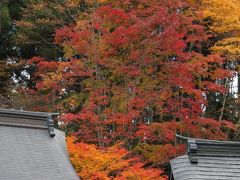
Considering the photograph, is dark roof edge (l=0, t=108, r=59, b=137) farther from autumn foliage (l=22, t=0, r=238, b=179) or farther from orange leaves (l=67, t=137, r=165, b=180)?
autumn foliage (l=22, t=0, r=238, b=179)

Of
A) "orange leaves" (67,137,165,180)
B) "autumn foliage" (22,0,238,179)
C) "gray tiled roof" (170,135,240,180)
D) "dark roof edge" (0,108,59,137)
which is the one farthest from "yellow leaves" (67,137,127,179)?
"gray tiled roof" (170,135,240,180)

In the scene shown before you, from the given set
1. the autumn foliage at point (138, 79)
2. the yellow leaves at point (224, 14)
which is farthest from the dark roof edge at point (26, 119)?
the yellow leaves at point (224, 14)

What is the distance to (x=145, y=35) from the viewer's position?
53.5ft

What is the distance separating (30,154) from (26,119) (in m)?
1.66

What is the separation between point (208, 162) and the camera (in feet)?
35.0

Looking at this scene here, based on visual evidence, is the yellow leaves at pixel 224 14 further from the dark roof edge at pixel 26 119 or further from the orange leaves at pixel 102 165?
the dark roof edge at pixel 26 119

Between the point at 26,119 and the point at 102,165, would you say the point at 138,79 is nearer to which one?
the point at 102,165

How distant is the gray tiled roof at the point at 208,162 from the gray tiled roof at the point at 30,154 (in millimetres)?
2486

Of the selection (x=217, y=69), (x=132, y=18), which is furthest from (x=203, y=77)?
(x=132, y=18)

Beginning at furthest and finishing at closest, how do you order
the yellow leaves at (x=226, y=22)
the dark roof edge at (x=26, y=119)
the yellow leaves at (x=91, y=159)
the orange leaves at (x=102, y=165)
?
the yellow leaves at (x=226, y=22)
the yellow leaves at (x=91, y=159)
the orange leaves at (x=102, y=165)
the dark roof edge at (x=26, y=119)

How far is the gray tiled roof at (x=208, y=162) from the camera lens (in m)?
10.1

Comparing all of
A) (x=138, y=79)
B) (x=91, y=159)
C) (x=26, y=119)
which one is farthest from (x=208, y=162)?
(x=138, y=79)

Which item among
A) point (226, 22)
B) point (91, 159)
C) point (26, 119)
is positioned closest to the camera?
point (26, 119)

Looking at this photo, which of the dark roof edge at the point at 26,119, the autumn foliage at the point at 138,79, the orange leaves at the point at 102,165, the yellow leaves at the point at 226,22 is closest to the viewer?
the dark roof edge at the point at 26,119
